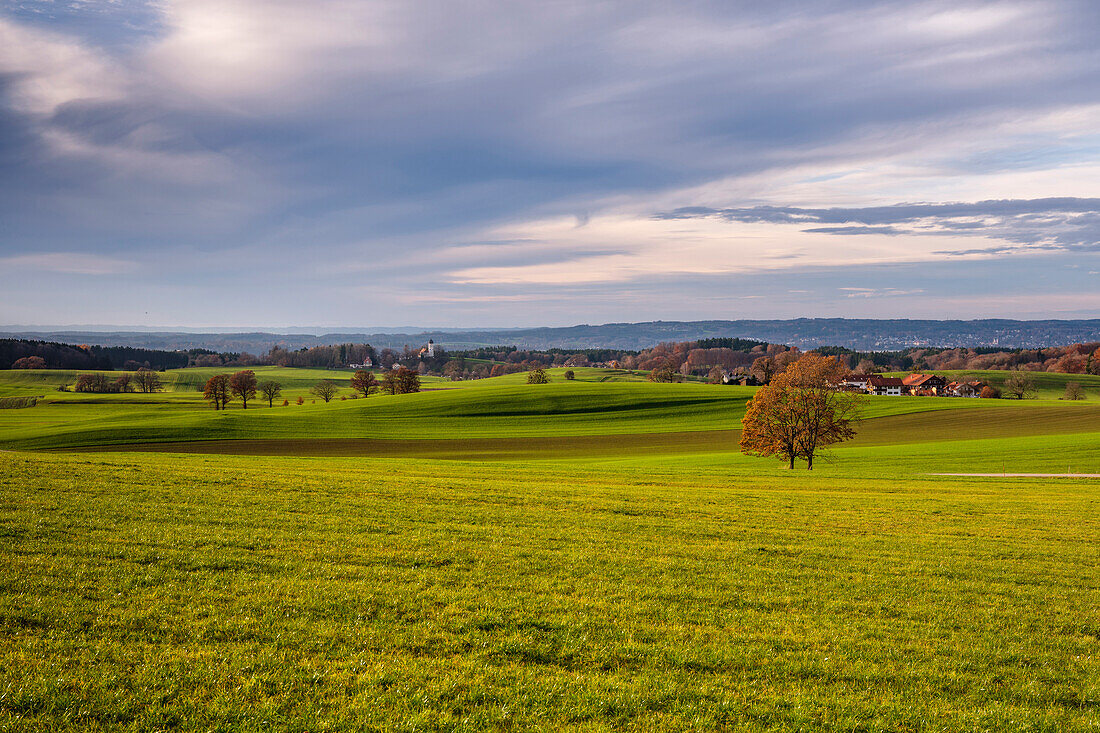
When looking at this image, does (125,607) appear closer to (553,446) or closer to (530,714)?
(530,714)

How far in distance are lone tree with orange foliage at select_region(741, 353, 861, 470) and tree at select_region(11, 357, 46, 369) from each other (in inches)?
8542

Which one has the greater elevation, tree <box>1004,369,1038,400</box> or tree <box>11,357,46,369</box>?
tree <box>11,357,46,369</box>

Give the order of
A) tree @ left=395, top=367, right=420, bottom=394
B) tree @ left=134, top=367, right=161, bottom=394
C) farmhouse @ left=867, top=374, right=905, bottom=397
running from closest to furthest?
tree @ left=395, top=367, right=420, bottom=394, tree @ left=134, top=367, right=161, bottom=394, farmhouse @ left=867, top=374, right=905, bottom=397

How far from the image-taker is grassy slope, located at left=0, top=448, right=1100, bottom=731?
838 cm

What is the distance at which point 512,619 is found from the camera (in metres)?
11.3

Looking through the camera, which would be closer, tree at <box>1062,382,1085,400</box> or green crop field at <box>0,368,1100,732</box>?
green crop field at <box>0,368,1100,732</box>

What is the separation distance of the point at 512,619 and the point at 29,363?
236790 millimetres

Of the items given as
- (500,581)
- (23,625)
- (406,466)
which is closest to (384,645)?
(500,581)

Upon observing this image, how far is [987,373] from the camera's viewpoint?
17288 cm

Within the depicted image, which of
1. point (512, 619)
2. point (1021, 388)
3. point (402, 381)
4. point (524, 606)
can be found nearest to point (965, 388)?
point (1021, 388)

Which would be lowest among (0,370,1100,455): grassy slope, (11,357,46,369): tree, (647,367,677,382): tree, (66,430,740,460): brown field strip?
(66,430,740,460): brown field strip

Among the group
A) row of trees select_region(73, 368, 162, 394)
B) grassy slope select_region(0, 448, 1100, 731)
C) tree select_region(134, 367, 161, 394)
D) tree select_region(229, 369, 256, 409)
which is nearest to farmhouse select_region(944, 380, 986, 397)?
grassy slope select_region(0, 448, 1100, 731)

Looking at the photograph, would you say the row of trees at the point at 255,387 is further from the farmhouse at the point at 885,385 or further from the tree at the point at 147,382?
the farmhouse at the point at 885,385

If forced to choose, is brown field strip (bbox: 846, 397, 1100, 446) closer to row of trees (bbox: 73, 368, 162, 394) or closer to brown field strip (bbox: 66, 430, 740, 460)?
brown field strip (bbox: 66, 430, 740, 460)
